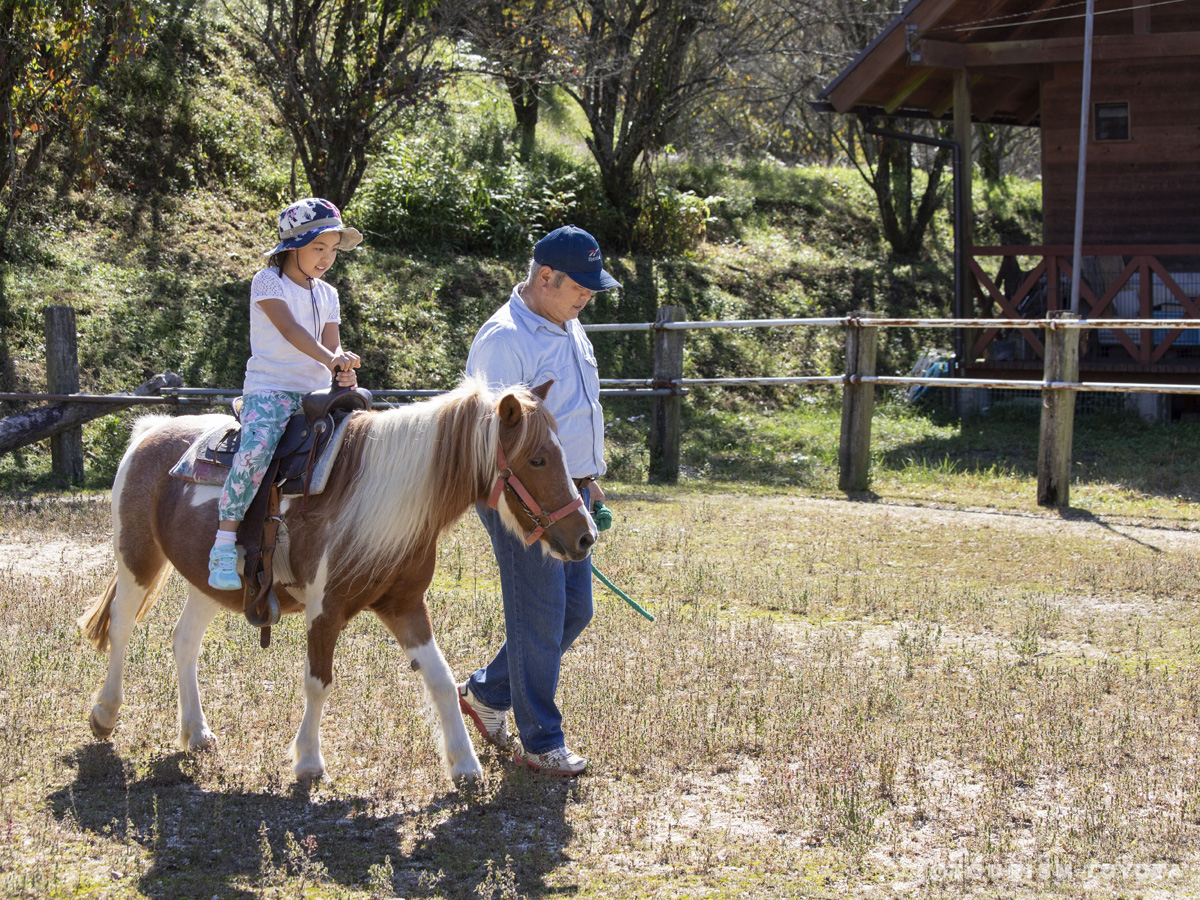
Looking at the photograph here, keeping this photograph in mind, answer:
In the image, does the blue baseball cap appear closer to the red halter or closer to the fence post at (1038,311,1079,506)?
the red halter

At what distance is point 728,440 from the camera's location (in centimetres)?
1377

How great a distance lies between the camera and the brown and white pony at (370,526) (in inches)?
144

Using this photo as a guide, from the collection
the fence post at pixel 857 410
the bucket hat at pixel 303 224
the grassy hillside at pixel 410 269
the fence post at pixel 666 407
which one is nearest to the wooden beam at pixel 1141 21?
the grassy hillside at pixel 410 269

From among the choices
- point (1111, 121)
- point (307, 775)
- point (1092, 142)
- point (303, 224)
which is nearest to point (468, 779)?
point (307, 775)

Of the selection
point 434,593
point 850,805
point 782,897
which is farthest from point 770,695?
point 434,593

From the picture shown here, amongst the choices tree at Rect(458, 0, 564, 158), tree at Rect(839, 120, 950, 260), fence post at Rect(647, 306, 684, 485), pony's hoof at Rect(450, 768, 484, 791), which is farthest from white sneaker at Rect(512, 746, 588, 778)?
tree at Rect(839, 120, 950, 260)

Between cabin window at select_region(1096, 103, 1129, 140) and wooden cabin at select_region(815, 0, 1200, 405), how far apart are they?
17 mm

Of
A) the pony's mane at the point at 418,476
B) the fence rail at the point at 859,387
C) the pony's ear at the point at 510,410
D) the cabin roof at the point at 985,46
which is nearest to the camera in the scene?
the pony's ear at the point at 510,410

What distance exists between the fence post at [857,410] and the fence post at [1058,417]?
5.42 ft

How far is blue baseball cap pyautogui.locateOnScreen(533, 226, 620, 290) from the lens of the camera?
12.9 feet

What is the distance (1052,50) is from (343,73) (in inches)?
340

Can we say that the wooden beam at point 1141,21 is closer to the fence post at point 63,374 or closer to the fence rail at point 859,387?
the fence rail at point 859,387

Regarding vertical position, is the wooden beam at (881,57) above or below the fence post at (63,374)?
above

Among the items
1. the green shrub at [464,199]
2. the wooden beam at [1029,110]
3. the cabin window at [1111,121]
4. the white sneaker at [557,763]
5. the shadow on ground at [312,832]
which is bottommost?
the shadow on ground at [312,832]
